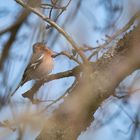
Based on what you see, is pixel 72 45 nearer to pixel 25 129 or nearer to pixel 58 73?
pixel 58 73

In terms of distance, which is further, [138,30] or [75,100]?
[138,30]

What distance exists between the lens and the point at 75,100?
209cm

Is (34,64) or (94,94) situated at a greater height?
(34,64)

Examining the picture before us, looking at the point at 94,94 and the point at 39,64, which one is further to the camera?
the point at 39,64

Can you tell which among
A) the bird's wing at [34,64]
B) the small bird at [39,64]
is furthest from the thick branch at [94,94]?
the bird's wing at [34,64]

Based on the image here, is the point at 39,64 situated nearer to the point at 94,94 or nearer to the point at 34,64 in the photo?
the point at 34,64

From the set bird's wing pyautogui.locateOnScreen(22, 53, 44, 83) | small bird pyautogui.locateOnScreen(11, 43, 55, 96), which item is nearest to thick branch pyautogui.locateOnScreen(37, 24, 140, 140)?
small bird pyautogui.locateOnScreen(11, 43, 55, 96)

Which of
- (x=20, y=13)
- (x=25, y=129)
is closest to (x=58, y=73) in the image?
(x=25, y=129)

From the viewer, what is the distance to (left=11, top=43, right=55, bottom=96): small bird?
5.29m

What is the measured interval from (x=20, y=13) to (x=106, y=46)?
177 centimetres

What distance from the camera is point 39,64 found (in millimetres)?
5730

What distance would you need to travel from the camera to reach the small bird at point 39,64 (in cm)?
529

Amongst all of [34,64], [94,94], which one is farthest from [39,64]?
[94,94]

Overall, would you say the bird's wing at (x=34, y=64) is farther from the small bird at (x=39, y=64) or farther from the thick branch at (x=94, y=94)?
the thick branch at (x=94, y=94)
